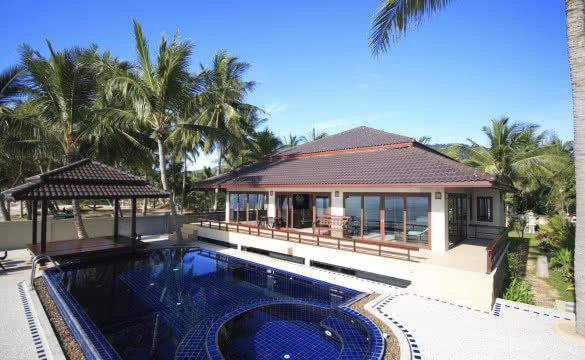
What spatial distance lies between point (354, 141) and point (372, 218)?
19.4 ft

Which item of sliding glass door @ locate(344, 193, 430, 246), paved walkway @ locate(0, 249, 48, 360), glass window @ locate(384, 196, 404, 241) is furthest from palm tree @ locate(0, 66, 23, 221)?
glass window @ locate(384, 196, 404, 241)

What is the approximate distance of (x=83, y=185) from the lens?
11266mm

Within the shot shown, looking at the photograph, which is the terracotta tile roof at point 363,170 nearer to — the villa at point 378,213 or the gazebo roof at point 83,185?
the villa at point 378,213

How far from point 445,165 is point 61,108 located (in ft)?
52.6

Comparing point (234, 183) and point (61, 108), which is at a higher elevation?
point (61, 108)

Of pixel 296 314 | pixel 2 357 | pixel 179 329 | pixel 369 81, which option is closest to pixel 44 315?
pixel 2 357

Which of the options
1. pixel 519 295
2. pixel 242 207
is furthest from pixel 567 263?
pixel 242 207

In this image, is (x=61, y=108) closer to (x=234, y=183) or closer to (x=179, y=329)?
(x=234, y=183)

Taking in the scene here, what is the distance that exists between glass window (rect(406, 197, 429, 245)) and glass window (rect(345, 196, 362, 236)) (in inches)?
78.6

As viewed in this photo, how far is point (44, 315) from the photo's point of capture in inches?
256

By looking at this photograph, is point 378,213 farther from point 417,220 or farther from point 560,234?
point 560,234

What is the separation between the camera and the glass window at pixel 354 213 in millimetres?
12297

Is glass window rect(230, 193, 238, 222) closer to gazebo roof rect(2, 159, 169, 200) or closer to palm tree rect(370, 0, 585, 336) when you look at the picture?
gazebo roof rect(2, 159, 169, 200)

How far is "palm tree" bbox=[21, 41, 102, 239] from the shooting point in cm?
1202
